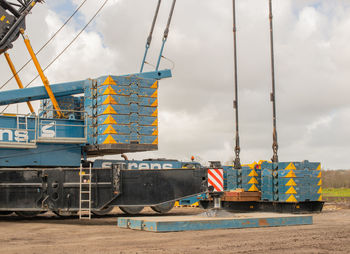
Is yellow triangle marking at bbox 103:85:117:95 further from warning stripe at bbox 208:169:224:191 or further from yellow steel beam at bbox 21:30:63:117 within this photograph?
warning stripe at bbox 208:169:224:191

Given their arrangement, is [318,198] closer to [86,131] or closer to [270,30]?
[270,30]

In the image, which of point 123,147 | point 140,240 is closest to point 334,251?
point 140,240

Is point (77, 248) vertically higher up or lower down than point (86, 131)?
lower down

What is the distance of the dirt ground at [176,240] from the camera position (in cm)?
877

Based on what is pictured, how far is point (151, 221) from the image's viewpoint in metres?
11.6

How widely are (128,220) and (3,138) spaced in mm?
4856

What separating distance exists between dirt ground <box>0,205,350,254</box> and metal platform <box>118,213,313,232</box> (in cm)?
30

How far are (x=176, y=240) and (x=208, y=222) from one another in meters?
2.08

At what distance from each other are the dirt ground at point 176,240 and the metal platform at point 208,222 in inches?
11.9

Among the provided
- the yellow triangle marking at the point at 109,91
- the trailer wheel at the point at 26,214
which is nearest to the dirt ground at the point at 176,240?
the trailer wheel at the point at 26,214

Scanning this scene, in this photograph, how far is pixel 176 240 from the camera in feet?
32.4

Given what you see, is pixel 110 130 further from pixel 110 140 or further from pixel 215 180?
pixel 215 180

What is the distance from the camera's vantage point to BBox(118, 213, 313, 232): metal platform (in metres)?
11.4

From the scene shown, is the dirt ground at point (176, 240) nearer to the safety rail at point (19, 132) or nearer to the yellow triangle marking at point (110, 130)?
the safety rail at point (19, 132)
